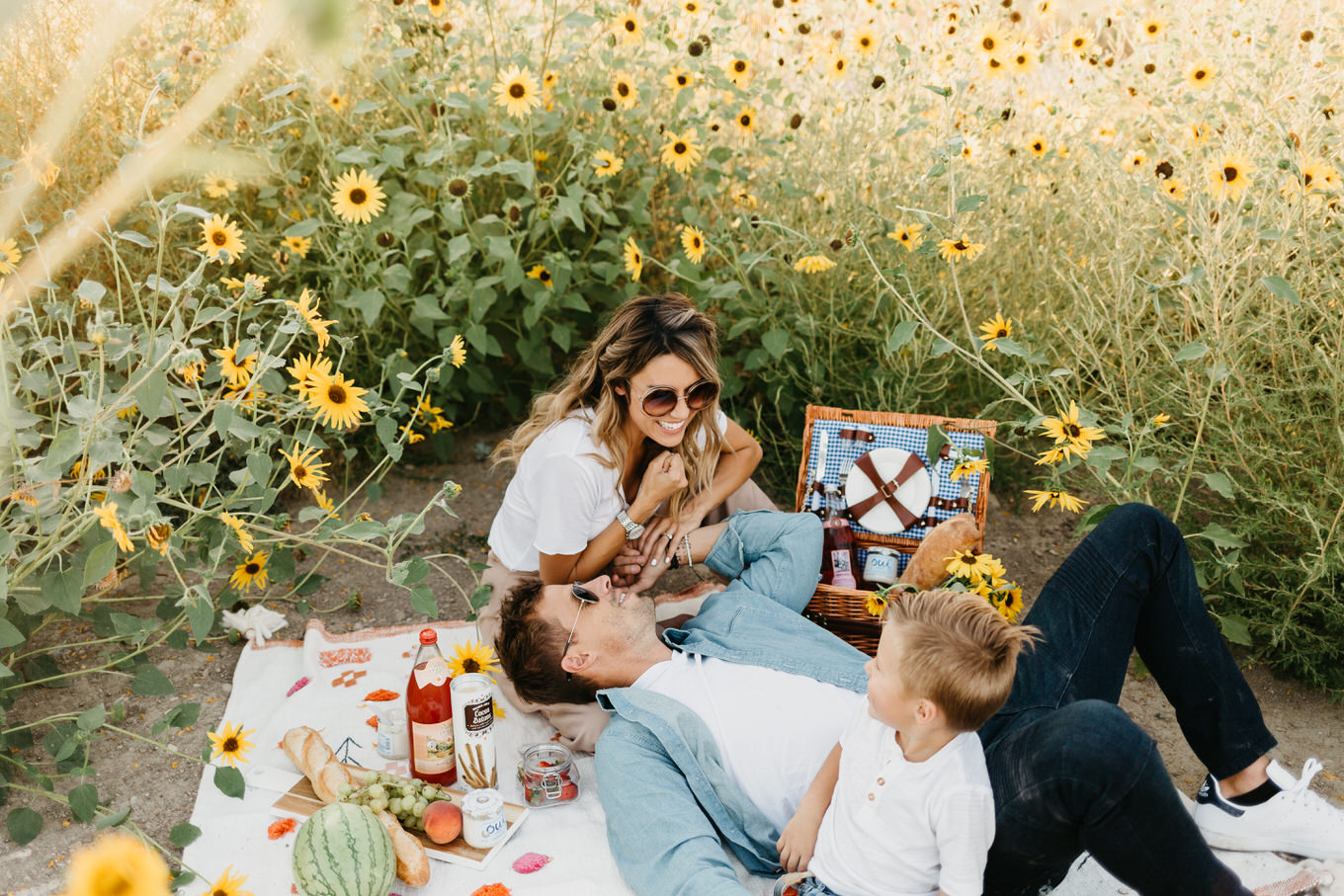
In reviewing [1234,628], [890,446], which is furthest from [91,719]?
[1234,628]

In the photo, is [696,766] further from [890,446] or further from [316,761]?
[890,446]

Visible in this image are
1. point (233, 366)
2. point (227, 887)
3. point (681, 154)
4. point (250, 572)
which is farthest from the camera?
point (681, 154)

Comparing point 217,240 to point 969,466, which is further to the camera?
point 969,466

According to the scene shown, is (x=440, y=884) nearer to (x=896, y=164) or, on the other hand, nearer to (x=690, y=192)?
(x=690, y=192)

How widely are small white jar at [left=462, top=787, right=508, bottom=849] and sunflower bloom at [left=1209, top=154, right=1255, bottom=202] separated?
6.71 feet

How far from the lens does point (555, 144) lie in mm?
3498

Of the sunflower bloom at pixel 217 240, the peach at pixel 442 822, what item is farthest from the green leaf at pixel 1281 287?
the sunflower bloom at pixel 217 240

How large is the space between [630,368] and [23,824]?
62.6 inches

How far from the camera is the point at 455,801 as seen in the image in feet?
6.97

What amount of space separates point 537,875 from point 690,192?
2424mm

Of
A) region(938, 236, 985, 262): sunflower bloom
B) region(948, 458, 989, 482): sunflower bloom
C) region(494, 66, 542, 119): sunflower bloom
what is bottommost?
region(948, 458, 989, 482): sunflower bloom

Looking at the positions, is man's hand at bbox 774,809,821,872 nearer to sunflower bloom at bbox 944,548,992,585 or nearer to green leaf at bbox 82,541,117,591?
sunflower bloom at bbox 944,548,992,585

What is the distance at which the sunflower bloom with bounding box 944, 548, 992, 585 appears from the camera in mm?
2395

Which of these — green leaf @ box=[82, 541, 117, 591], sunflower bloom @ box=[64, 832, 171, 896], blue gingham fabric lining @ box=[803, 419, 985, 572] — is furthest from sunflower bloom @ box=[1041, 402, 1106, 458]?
sunflower bloom @ box=[64, 832, 171, 896]
